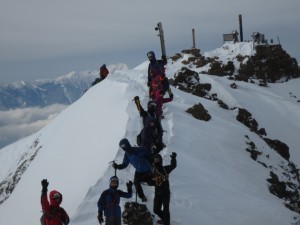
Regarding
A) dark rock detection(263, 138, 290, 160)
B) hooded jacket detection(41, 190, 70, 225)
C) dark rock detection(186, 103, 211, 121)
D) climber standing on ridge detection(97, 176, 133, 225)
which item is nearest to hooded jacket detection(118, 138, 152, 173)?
climber standing on ridge detection(97, 176, 133, 225)

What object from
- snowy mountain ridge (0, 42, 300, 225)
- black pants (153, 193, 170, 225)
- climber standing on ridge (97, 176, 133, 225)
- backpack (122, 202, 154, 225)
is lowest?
snowy mountain ridge (0, 42, 300, 225)

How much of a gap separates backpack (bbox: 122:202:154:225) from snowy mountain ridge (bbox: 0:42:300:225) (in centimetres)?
64

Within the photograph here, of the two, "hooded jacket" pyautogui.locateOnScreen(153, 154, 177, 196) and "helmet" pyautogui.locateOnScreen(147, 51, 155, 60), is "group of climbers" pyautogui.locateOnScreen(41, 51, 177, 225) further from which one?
"helmet" pyautogui.locateOnScreen(147, 51, 155, 60)

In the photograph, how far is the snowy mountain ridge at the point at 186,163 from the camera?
37.3 ft

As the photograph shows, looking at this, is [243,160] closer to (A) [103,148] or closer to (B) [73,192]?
(A) [103,148]

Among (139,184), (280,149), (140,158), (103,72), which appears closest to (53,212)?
(140,158)

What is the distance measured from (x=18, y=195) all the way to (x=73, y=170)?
229 inches

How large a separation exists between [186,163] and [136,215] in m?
4.68

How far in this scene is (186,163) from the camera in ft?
45.5

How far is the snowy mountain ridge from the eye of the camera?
37.3 ft

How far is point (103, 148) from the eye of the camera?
1581 cm

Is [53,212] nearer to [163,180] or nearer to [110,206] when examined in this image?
[110,206]

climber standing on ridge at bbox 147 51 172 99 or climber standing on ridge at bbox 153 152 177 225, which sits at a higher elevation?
climber standing on ridge at bbox 147 51 172 99

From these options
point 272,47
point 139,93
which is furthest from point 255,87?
point 139,93
